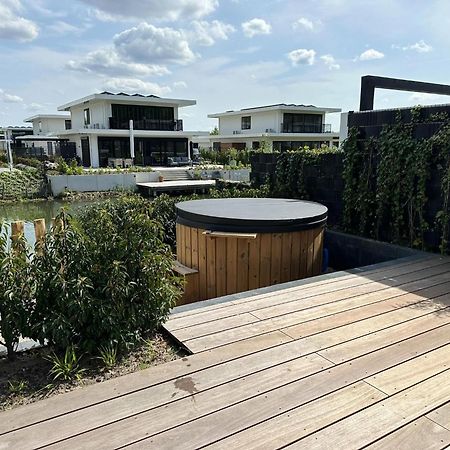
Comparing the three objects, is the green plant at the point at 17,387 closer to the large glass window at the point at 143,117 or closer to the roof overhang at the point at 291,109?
the large glass window at the point at 143,117

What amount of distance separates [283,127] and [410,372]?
2955cm

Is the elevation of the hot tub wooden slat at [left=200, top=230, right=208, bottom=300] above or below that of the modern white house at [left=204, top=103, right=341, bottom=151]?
A: below

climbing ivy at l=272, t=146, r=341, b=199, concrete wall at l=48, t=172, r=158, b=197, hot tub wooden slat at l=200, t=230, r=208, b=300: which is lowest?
concrete wall at l=48, t=172, r=158, b=197

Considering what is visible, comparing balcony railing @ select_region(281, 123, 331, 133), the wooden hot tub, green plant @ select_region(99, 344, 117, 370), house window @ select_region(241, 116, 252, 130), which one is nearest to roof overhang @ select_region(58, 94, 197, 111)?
house window @ select_region(241, 116, 252, 130)

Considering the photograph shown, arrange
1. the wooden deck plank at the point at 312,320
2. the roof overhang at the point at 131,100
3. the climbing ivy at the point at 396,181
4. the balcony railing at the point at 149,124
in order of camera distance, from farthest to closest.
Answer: the balcony railing at the point at 149,124, the roof overhang at the point at 131,100, the climbing ivy at the point at 396,181, the wooden deck plank at the point at 312,320

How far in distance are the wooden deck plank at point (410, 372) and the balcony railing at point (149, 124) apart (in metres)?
25.7

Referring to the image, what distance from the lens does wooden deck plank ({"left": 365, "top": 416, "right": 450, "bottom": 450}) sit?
4.42ft

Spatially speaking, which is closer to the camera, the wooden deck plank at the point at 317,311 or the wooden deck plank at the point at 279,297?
the wooden deck plank at the point at 317,311

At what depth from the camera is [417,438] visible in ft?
4.56

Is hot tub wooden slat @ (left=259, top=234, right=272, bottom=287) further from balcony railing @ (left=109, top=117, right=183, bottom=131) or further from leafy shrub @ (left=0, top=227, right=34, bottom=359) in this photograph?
balcony railing @ (left=109, top=117, right=183, bottom=131)

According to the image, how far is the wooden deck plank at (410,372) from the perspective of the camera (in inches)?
66.6

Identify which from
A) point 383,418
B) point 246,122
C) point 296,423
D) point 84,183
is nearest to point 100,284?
point 296,423

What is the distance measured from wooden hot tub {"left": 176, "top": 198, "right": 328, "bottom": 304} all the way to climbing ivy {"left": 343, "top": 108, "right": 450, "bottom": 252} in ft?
3.06

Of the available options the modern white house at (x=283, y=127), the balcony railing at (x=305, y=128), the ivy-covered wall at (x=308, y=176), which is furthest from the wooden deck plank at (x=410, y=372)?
the balcony railing at (x=305, y=128)
